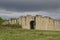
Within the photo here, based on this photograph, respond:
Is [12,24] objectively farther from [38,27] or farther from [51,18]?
[51,18]

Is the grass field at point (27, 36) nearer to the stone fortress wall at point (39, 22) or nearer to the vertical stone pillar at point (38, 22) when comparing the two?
the stone fortress wall at point (39, 22)

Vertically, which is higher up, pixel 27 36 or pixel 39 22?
pixel 39 22

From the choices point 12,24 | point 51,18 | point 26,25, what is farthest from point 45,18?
point 12,24

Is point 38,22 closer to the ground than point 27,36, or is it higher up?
higher up

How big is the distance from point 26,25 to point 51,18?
5.13 m

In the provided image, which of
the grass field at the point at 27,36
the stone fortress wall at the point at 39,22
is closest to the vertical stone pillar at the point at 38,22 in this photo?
the stone fortress wall at the point at 39,22

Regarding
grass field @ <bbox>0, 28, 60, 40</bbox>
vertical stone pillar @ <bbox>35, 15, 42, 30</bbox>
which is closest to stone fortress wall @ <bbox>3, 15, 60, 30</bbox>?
→ vertical stone pillar @ <bbox>35, 15, 42, 30</bbox>

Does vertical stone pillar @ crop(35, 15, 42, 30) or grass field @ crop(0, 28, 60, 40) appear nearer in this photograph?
grass field @ crop(0, 28, 60, 40)

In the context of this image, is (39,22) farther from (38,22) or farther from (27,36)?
(27,36)

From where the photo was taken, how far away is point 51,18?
37.0 m

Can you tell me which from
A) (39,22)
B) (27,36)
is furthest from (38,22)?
(27,36)

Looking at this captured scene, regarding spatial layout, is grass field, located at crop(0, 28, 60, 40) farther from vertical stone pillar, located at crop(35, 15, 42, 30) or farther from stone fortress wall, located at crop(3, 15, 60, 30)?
vertical stone pillar, located at crop(35, 15, 42, 30)

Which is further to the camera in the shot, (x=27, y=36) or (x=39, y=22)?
(x=39, y=22)

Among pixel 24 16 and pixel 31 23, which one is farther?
pixel 31 23
